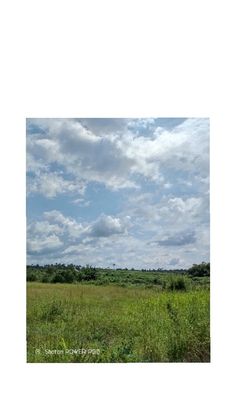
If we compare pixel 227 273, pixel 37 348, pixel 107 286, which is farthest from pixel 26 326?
pixel 227 273

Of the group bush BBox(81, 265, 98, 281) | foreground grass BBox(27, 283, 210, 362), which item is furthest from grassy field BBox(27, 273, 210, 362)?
bush BBox(81, 265, 98, 281)

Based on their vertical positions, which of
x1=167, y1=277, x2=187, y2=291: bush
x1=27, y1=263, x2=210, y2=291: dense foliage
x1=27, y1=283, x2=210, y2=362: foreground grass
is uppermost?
x1=27, y1=263, x2=210, y2=291: dense foliage

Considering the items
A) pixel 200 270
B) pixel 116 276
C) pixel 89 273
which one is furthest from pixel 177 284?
pixel 89 273

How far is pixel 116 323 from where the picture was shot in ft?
29.7

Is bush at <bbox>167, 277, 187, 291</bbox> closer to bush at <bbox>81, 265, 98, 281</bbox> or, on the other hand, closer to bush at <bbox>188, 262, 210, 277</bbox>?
bush at <bbox>188, 262, 210, 277</bbox>

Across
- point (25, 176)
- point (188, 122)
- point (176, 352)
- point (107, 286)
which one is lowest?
point (176, 352)

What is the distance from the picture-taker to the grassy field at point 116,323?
8.88m

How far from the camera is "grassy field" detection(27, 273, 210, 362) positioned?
8.88 meters

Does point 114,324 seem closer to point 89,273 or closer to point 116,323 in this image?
point 116,323

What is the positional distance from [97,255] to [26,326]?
1.15 metres

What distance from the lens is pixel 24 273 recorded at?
8969mm

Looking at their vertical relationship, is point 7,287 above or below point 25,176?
below

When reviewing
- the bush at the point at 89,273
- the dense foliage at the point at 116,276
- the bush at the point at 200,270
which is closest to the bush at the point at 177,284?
the dense foliage at the point at 116,276
